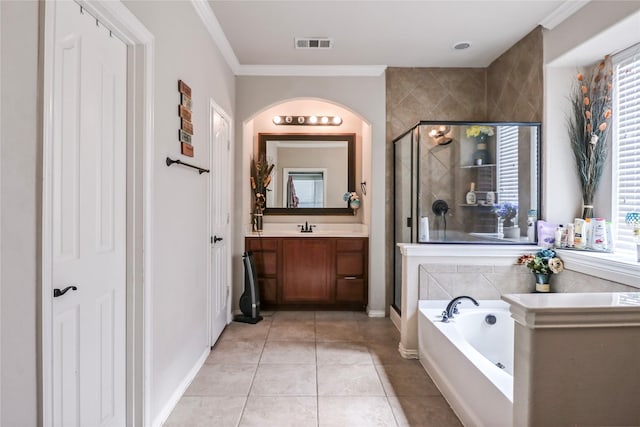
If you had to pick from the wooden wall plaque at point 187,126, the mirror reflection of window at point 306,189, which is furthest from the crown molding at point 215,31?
the mirror reflection of window at point 306,189

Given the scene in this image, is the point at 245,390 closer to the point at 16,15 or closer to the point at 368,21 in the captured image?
the point at 16,15

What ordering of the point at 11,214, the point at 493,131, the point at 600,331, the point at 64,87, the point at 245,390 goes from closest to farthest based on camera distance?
the point at 11,214
the point at 600,331
the point at 64,87
the point at 245,390
the point at 493,131

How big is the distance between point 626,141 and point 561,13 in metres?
1.03

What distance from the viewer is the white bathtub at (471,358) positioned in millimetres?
1718

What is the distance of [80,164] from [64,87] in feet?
0.93

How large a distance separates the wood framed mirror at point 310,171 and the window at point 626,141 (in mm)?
2725

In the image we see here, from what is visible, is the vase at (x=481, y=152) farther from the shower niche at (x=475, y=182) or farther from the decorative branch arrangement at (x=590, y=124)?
the decorative branch arrangement at (x=590, y=124)

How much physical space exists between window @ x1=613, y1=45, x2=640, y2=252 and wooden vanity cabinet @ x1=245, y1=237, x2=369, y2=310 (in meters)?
2.23

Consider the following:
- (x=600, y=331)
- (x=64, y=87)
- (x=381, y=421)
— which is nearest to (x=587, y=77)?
(x=600, y=331)

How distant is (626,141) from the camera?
2.44 m

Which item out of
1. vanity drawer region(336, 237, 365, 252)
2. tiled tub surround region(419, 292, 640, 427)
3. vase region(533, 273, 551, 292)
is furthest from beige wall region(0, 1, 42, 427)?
vanity drawer region(336, 237, 365, 252)

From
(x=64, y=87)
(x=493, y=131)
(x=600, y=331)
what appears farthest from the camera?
(x=493, y=131)

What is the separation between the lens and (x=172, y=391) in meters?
2.12

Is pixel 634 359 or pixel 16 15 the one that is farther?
pixel 634 359
